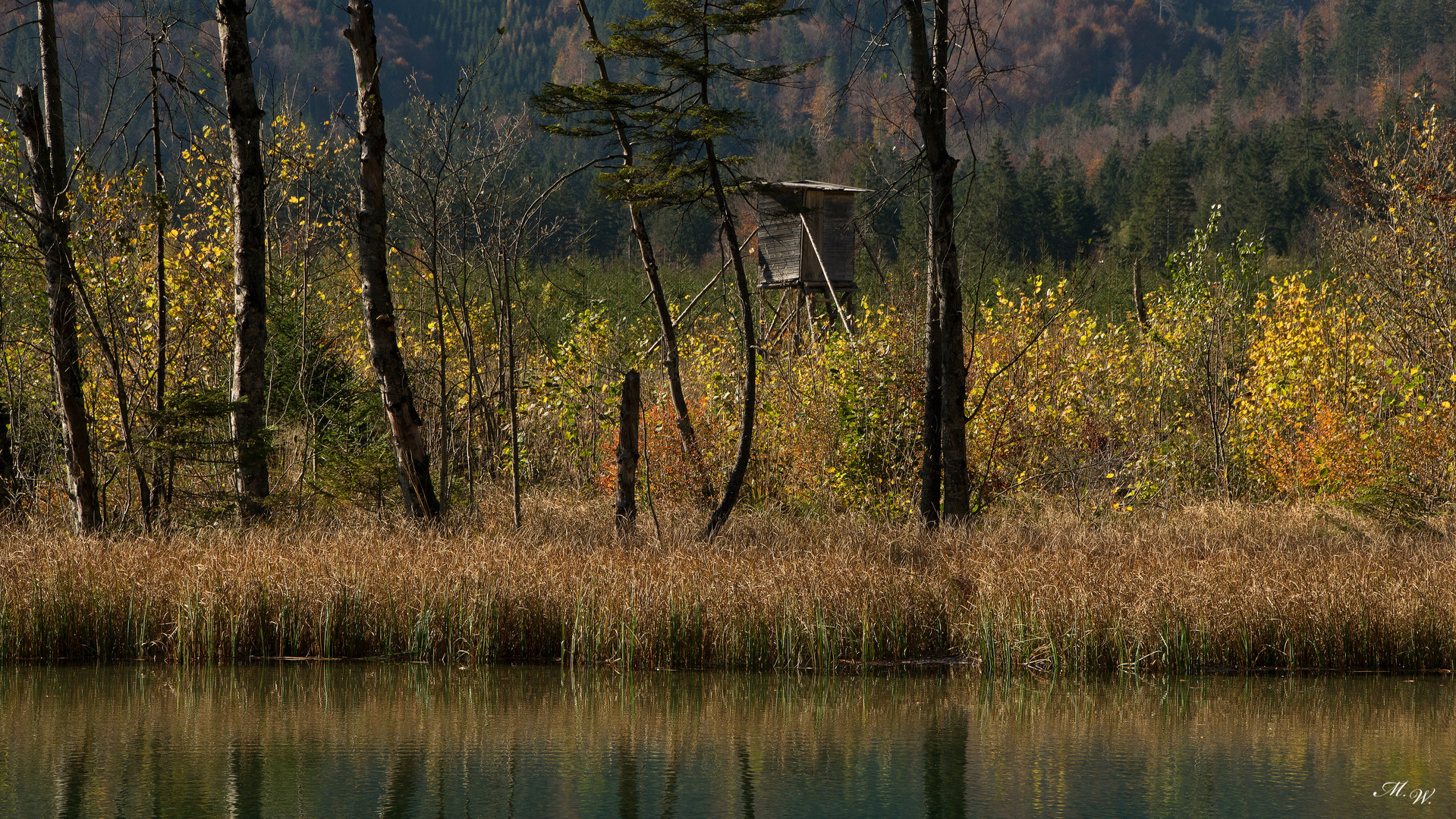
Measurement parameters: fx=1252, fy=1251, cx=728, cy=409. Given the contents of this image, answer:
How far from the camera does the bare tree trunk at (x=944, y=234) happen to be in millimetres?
12773

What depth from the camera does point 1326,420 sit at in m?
15.5

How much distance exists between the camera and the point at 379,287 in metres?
13.0

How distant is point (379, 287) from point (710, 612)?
5625 millimetres

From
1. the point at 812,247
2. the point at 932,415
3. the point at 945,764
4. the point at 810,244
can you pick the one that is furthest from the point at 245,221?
the point at 810,244

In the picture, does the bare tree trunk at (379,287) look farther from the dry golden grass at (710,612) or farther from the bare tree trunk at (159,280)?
the dry golden grass at (710,612)

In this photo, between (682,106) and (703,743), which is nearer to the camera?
(703,743)

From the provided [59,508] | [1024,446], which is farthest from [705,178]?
[59,508]

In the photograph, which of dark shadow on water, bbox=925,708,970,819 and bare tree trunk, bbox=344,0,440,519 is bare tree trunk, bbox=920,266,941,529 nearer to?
dark shadow on water, bbox=925,708,970,819

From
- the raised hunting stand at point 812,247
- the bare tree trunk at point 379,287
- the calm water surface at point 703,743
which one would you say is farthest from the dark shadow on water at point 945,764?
the raised hunting stand at point 812,247

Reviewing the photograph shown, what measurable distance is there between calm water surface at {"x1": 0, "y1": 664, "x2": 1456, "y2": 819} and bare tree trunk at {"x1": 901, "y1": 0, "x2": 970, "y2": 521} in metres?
3.95

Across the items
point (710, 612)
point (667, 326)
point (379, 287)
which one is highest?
point (379, 287)
